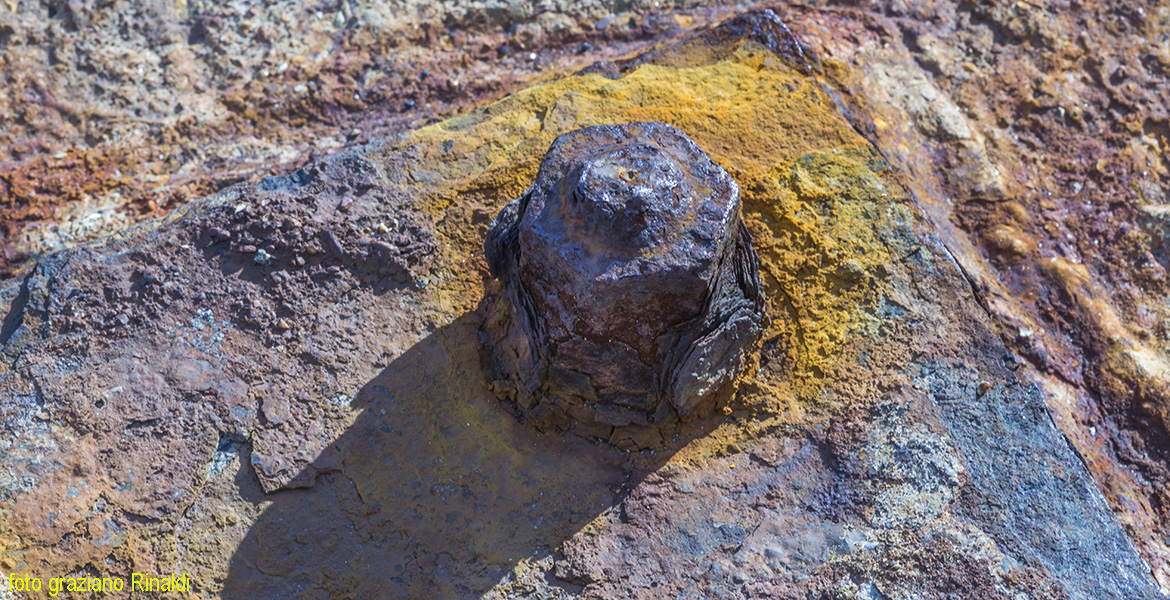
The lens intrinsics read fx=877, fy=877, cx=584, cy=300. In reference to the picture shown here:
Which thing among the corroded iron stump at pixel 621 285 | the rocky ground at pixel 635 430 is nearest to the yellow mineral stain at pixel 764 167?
the rocky ground at pixel 635 430

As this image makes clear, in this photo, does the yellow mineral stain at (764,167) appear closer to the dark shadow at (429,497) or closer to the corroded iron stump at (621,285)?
the corroded iron stump at (621,285)

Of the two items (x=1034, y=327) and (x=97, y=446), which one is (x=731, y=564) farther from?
(x=97, y=446)

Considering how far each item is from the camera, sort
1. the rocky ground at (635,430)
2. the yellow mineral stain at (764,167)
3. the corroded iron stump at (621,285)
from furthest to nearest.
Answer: the yellow mineral stain at (764,167) < the rocky ground at (635,430) < the corroded iron stump at (621,285)

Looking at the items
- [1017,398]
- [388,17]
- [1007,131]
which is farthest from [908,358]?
[388,17]

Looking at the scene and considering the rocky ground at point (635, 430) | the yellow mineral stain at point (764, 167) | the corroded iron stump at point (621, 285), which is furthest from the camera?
the yellow mineral stain at point (764, 167)

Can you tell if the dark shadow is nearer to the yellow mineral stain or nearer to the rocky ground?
the rocky ground

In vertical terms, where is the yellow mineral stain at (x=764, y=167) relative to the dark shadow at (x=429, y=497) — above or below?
above
